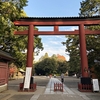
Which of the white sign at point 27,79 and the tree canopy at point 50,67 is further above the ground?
the tree canopy at point 50,67

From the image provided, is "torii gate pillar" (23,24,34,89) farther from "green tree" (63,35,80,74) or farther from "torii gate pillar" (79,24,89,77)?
"green tree" (63,35,80,74)

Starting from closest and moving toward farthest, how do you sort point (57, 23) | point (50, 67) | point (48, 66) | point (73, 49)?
point (57, 23) < point (73, 49) < point (50, 67) < point (48, 66)

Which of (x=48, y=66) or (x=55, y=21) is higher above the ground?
(x=55, y=21)

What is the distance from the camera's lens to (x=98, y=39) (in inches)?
677

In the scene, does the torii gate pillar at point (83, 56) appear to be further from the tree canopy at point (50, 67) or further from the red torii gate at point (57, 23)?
the tree canopy at point (50, 67)

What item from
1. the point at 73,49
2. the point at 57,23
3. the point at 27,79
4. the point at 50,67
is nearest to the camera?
the point at 27,79

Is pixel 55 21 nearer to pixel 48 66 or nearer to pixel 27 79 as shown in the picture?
pixel 27 79

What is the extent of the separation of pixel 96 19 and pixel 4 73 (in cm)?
1076

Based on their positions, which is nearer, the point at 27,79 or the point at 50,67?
the point at 27,79

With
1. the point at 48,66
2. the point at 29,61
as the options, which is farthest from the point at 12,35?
the point at 48,66

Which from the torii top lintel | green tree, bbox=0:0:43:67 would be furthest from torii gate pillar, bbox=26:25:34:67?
green tree, bbox=0:0:43:67

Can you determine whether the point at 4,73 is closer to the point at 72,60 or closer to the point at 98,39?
the point at 98,39

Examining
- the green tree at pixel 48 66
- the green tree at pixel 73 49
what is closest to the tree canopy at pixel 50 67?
the green tree at pixel 48 66

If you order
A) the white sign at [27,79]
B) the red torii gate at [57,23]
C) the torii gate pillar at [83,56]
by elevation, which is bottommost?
the white sign at [27,79]
